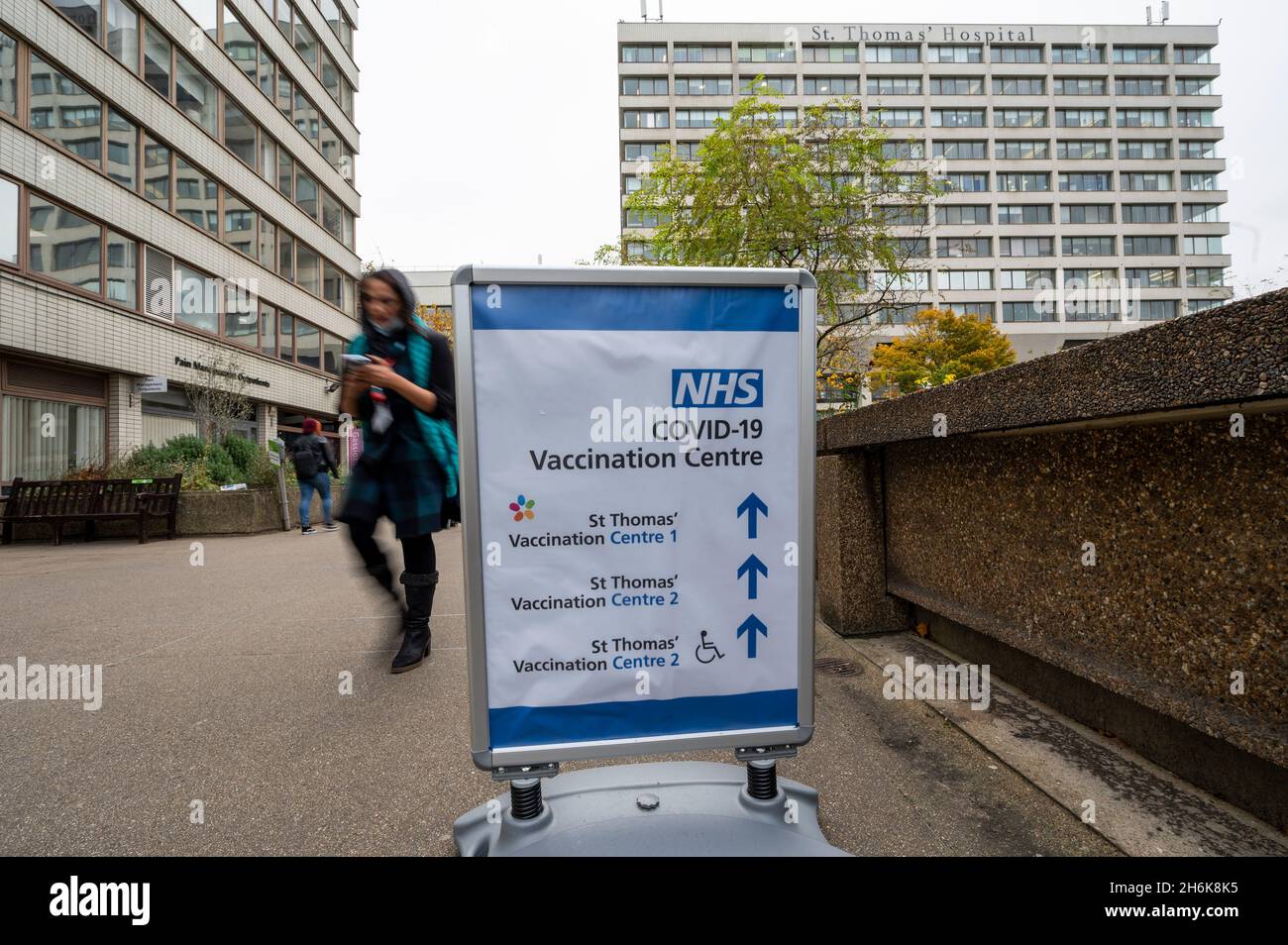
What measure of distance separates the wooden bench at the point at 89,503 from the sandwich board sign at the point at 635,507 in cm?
1122

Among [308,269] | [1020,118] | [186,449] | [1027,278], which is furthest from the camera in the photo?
[1020,118]

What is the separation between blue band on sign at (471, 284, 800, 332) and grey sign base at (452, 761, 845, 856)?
4.33 feet

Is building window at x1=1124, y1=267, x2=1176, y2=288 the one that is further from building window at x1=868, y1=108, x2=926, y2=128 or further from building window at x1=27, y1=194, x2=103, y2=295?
building window at x1=27, y1=194, x2=103, y2=295

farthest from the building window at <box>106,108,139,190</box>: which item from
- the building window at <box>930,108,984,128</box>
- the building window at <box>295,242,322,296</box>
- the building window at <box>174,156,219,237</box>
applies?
the building window at <box>930,108,984,128</box>

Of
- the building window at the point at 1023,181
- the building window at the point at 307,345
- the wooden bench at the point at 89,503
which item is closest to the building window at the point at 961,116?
the building window at the point at 1023,181

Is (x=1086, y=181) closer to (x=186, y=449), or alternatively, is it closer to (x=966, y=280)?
(x=966, y=280)

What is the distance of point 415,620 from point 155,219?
2053 cm

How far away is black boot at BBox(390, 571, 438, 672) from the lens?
326 centimetres

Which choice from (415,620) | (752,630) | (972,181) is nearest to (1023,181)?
(972,181)

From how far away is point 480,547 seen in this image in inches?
64.1

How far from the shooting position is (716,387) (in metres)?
1.69

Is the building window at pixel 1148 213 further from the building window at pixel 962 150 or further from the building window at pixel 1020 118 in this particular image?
the building window at pixel 962 150
